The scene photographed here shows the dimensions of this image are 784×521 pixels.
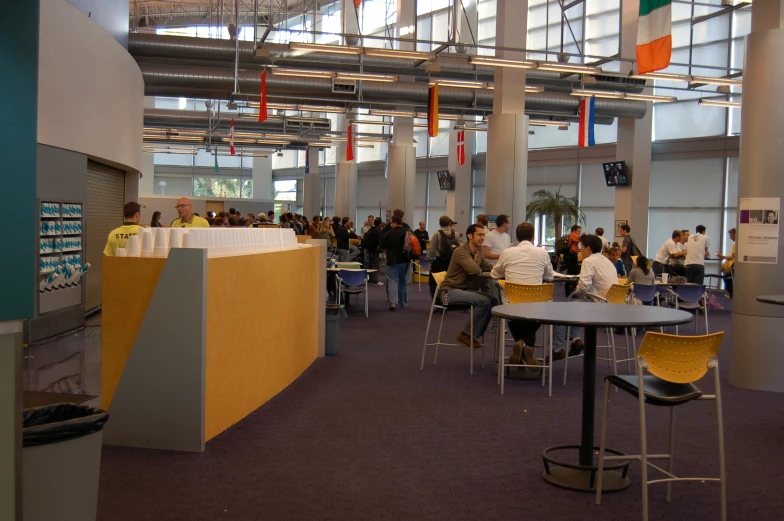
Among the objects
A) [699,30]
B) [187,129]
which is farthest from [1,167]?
[187,129]

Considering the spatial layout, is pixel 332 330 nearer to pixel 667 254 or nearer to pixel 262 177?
pixel 667 254

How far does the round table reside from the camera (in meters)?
3.68

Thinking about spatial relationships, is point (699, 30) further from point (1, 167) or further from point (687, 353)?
point (1, 167)

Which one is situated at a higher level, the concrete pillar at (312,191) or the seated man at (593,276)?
the concrete pillar at (312,191)

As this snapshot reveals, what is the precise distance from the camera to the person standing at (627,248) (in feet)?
43.8

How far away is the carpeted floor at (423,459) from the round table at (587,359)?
0.09 m

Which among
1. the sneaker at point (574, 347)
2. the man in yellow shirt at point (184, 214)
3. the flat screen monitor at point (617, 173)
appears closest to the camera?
the sneaker at point (574, 347)

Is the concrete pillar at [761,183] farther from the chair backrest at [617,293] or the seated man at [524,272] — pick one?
the seated man at [524,272]

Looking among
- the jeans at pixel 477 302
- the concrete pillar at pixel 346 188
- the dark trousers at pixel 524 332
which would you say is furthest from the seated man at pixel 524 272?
the concrete pillar at pixel 346 188

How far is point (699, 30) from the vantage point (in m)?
17.9

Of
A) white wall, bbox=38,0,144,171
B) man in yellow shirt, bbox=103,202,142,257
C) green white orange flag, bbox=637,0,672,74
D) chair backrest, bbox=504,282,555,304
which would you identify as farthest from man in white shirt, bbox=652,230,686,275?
man in yellow shirt, bbox=103,202,142,257

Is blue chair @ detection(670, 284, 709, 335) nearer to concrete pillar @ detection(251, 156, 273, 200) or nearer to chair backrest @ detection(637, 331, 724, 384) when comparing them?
chair backrest @ detection(637, 331, 724, 384)

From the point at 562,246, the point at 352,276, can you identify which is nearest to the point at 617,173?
the point at 562,246

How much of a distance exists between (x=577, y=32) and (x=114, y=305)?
1852cm
